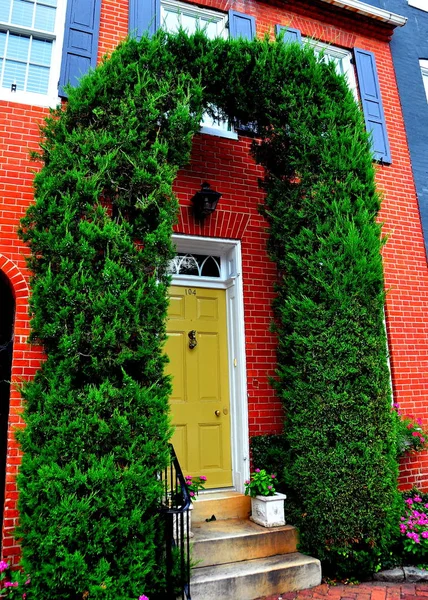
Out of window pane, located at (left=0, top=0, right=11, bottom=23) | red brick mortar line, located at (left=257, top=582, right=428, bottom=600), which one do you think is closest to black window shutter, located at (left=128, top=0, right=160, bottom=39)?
window pane, located at (left=0, top=0, right=11, bottom=23)

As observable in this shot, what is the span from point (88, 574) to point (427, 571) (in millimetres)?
3295

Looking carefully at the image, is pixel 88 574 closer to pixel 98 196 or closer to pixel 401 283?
pixel 98 196

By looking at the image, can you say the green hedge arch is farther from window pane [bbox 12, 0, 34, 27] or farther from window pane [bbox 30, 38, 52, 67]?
window pane [bbox 12, 0, 34, 27]

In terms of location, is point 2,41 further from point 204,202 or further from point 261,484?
point 261,484

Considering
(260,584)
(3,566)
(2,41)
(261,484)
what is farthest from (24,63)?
(260,584)

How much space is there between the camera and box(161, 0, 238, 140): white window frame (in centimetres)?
556

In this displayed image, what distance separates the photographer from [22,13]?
5.05 m

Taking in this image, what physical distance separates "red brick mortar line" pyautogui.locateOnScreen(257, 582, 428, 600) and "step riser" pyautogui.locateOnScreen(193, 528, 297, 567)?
0.38m

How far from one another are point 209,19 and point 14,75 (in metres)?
2.77

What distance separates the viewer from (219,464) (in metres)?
4.92

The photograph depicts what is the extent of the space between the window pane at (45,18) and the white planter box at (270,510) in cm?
578

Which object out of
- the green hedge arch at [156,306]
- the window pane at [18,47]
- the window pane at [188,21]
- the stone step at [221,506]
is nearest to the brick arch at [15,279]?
the green hedge arch at [156,306]

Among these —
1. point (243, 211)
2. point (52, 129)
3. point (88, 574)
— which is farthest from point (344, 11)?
point (88, 574)

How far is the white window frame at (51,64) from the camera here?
15.2 ft
